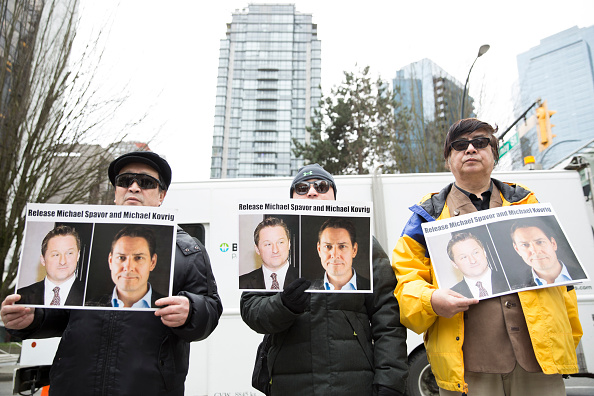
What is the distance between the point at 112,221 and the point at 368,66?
84.6 feet

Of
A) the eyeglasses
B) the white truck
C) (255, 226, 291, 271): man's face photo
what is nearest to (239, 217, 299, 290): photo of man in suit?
(255, 226, 291, 271): man's face photo

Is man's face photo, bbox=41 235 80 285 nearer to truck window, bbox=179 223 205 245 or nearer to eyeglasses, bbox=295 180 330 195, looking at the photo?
eyeglasses, bbox=295 180 330 195

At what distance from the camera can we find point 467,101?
15766mm

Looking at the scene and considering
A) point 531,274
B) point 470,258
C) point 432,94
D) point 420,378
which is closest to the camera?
point 531,274

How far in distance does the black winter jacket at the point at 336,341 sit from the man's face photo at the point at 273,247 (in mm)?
187

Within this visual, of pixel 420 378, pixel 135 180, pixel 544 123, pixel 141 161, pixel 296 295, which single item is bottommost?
pixel 420 378

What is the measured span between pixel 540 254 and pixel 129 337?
7.08 ft

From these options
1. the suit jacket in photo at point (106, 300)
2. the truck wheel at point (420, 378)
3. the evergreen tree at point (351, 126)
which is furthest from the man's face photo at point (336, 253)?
the evergreen tree at point (351, 126)

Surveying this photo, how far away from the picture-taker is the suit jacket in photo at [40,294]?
1872 mm

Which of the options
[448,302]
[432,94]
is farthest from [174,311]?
[432,94]

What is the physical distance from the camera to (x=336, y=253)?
80.0 inches

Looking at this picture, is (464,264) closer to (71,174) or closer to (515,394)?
(515,394)

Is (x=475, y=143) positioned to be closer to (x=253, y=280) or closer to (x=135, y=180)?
(x=253, y=280)

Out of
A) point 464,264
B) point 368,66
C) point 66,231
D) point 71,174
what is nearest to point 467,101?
point 368,66
